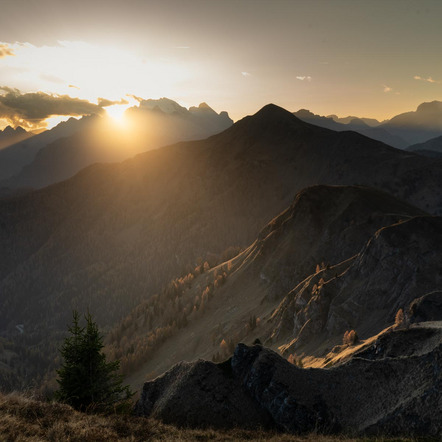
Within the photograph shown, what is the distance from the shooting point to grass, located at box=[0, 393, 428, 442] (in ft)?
45.5

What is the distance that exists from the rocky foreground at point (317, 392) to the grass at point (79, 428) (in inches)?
85.8

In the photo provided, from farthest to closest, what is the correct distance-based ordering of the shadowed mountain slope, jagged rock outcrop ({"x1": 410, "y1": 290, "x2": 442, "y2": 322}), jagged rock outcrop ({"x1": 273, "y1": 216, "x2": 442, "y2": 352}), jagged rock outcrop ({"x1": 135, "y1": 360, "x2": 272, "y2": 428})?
the shadowed mountain slope < jagged rock outcrop ({"x1": 273, "y1": 216, "x2": 442, "y2": 352}) < jagged rock outcrop ({"x1": 410, "y1": 290, "x2": 442, "y2": 322}) < jagged rock outcrop ({"x1": 135, "y1": 360, "x2": 272, "y2": 428})

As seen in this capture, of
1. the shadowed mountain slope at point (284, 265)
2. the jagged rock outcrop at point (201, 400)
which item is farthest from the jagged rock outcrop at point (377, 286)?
the jagged rock outcrop at point (201, 400)

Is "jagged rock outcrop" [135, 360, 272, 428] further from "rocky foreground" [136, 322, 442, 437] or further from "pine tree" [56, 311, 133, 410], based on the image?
"pine tree" [56, 311, 133, 410]

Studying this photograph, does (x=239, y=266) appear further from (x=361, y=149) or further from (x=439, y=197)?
(x=361, y=149)

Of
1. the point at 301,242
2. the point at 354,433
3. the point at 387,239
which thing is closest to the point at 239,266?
the point at 301,242

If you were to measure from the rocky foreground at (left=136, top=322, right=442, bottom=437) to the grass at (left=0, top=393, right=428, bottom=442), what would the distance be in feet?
7.15

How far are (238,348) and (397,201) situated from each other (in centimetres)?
7640

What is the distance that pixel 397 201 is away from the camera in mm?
84938

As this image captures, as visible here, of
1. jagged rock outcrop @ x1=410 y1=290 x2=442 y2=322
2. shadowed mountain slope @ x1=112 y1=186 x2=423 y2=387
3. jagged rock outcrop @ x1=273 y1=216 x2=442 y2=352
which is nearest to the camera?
jagged rock outcrop @ x1=410 y1=290 x2=442 y2=322

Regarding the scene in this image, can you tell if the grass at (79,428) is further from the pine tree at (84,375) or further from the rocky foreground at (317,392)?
the pine tree at (84,375)

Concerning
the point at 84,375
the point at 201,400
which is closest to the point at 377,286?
the point at 201,400

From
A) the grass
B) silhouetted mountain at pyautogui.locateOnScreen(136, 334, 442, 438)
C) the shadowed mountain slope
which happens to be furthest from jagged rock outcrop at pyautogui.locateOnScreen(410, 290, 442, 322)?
the shadowed mountain slope

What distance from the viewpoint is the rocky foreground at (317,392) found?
657 inches
